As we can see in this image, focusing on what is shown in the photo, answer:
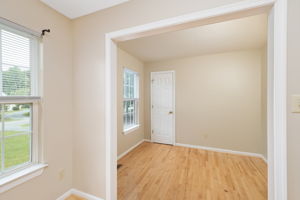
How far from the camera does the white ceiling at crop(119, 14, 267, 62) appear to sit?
6.36 feet

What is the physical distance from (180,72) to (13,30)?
3217mm

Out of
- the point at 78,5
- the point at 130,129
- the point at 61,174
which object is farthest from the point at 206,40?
the point at 61,174

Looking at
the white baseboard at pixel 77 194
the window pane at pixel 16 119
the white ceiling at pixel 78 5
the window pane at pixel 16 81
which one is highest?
the white ceiling at pixel 78 5

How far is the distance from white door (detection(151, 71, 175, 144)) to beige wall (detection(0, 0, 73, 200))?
2.49 metres

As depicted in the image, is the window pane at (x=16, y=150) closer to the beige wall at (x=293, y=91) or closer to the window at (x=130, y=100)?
the window at (x=130, y=100)

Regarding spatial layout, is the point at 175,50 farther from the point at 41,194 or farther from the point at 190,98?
the point at 41,194

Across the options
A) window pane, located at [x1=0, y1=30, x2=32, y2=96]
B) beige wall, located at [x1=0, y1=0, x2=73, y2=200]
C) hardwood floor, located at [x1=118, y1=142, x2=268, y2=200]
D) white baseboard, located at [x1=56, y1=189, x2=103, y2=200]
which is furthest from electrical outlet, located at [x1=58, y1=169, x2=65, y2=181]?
window pane, located at [x1=0, y1=30, x2=32, y2=96]

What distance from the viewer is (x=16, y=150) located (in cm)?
126

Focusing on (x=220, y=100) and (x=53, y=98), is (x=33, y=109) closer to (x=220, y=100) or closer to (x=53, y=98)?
(x=53, y=98)

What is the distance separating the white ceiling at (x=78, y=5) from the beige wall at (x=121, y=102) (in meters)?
1.28

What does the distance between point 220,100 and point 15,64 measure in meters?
3.72

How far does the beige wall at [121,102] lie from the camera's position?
2.79 meters

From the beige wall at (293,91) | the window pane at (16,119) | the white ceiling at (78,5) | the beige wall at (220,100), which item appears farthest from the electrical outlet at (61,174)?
the beige wall at (220,100)

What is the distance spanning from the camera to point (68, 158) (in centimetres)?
163
